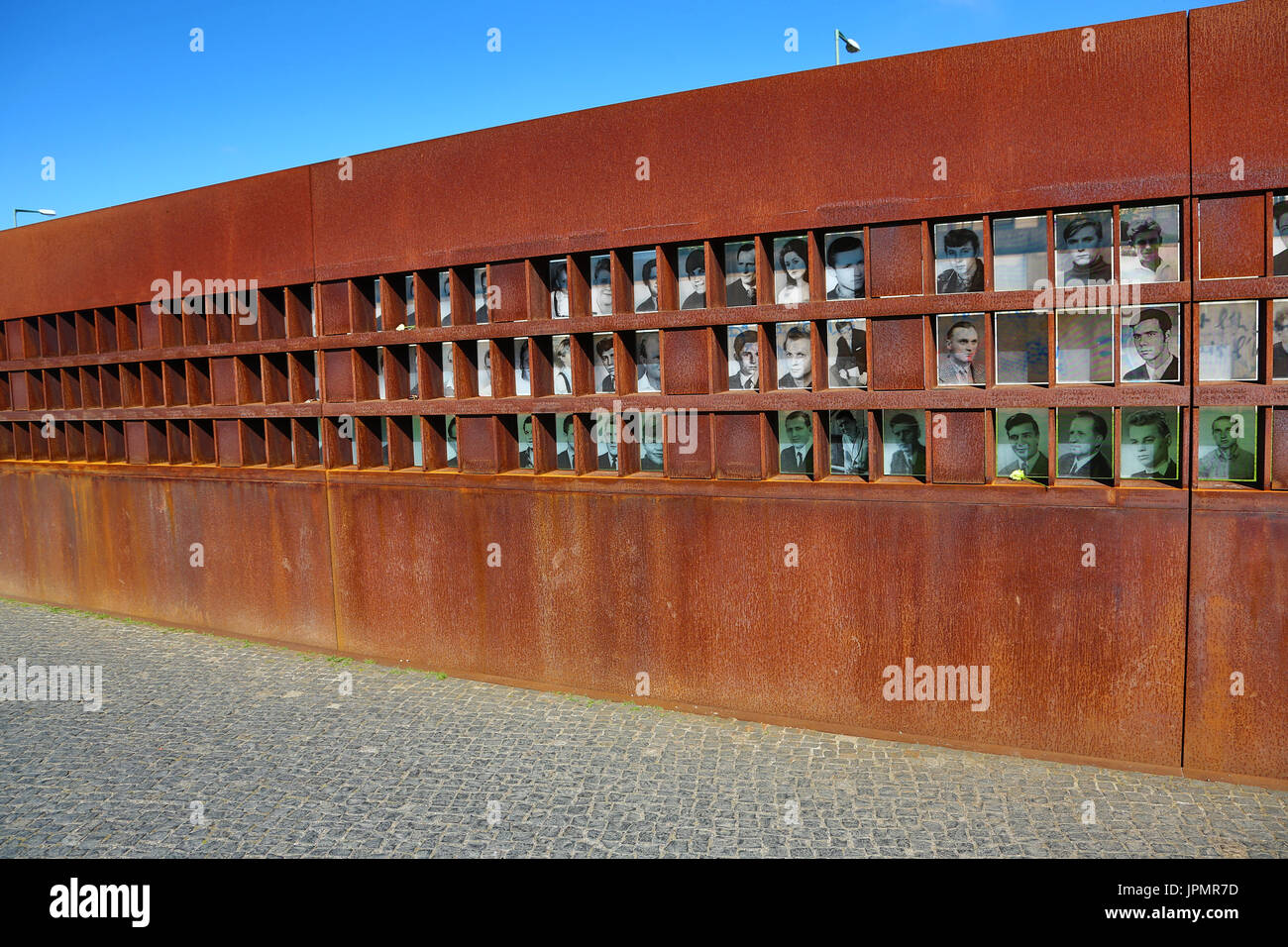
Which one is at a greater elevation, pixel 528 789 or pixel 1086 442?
pixel 1086 442

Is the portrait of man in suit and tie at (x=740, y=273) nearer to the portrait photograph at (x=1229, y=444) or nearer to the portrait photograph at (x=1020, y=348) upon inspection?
the portrait photograph at (x=1020, y=348)

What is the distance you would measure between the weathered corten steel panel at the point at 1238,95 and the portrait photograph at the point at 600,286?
3.90 metres

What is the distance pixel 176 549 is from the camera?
9.64 meters

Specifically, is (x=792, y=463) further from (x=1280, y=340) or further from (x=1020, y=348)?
(x=1280, y=340)

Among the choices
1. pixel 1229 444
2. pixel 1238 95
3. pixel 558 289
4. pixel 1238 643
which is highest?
pixel 1238 95

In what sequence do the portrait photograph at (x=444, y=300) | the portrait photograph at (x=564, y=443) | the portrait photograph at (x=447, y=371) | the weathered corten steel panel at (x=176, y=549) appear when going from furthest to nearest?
1. the weathered corten steel panel at (x=176, y=549)
2. the portrait photograph at (x=447, y=371)
3. the portrait photograph at (x=444, y=300)
4. the portrait photograph at (x=564, y=443)

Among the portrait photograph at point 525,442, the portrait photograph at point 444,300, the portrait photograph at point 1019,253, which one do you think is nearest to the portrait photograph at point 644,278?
the portrait photograph at point 525,442

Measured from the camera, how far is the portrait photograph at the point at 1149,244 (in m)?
5.26

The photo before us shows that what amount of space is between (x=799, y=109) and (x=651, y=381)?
7.13ft

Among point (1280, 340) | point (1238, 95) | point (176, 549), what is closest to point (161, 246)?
point (176, 549)

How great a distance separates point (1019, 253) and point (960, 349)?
67cm

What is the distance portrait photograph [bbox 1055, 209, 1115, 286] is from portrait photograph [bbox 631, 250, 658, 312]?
2.77 meters

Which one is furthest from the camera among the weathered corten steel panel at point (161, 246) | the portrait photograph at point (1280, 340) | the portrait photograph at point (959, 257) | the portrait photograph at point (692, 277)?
the weathered corten steel panel at point (161, 246)
